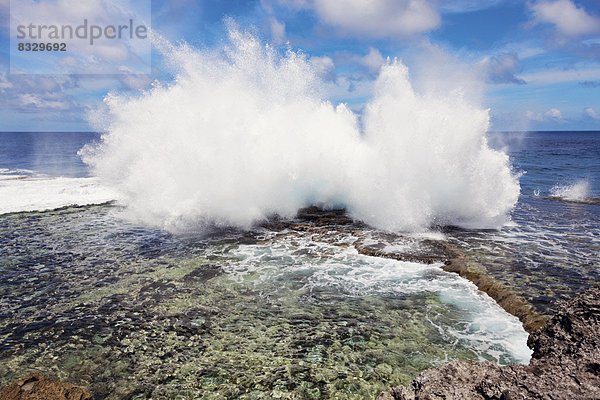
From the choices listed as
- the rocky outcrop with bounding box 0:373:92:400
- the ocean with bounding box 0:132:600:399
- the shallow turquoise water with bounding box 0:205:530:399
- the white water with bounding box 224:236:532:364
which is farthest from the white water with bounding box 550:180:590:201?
the rocky outcrop with bounding box 0:373:92:400

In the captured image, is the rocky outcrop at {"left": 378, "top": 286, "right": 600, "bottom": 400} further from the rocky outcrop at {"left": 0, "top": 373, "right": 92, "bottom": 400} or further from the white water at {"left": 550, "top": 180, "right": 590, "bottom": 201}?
the white water at {"left": 550, "top": 180, "right": 590, "bottom": 201}

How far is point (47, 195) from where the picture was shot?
728 inches

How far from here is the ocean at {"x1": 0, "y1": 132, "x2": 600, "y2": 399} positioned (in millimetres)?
4914

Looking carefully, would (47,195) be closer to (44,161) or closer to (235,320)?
(235,320)

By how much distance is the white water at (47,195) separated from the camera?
15844mm

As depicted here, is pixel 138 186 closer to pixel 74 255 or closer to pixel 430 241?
pixel 74 255

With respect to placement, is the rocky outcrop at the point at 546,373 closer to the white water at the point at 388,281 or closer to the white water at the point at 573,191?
the white water at the point at 388,281

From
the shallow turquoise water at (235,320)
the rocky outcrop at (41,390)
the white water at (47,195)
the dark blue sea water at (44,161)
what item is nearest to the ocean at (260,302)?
the shallow turquoise water at (235,320)

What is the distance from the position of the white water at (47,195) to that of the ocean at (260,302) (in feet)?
9.35

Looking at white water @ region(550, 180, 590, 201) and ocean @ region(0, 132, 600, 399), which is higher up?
white water @ region(550, 180, 590, 201)

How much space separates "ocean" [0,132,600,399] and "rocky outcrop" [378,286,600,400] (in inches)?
63.6

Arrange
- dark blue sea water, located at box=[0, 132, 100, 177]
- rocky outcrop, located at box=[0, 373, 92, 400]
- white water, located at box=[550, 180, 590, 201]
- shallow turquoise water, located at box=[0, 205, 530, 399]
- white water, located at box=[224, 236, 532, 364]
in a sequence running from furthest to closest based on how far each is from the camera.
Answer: dark blue sea water, located at box=[0, 132, 100, 177] < white water, located at box=[550, 180, 590, 201] < white water, located at box=[224, 236, 532, 364] < shallow turquoise water, located at box=[0, 205, 530, 399] < rocky outcrop, located at box=[0, 373, 92, 400]

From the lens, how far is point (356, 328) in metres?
6.05

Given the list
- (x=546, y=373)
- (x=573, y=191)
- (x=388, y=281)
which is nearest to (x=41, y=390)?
(x=546, y=373)
